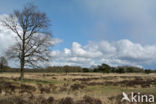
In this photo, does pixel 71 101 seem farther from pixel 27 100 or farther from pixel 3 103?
pixel 3 103

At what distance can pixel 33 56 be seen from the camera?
25547mm

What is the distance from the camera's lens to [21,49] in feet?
81.8

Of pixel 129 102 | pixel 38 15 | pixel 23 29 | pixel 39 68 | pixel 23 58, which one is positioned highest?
pixel 38 15

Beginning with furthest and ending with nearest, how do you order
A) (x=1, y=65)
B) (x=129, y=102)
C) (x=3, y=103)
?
(x=1, y=65)
(x=129, y=102)
(x=3, y=103)

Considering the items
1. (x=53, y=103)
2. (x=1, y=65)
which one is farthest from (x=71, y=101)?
(x=1, y=65)

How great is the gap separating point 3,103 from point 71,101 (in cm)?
370

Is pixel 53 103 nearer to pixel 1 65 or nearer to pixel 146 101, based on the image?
pixel 146 101

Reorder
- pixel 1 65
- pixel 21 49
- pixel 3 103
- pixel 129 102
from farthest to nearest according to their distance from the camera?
pixel 1 65 < pixel 21 49 < pixel 129 102 < pixel 3 103

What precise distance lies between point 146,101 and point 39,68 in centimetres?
1913

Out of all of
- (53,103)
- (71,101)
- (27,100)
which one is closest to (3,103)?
(27,100)

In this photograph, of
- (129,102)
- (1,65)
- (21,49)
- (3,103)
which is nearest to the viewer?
(3,103)

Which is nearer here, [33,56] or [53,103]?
[53,103]

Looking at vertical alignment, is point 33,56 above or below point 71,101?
above

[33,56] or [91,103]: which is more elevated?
[33,56]
